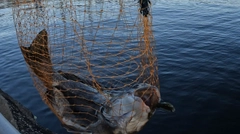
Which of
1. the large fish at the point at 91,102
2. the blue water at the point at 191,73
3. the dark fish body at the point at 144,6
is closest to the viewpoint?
the dark fish body at the point at 144,6

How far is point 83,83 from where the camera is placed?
262 inches

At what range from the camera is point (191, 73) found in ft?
33.0

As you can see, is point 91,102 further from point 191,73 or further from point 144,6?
point 191,73

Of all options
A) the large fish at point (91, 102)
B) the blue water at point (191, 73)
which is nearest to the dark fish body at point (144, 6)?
the large fish at point (91, 102)

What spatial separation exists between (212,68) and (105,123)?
251 inches

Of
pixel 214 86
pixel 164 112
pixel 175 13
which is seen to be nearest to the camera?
pixel 164 112

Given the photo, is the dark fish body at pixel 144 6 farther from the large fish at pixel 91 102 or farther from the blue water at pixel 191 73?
the blue water at pixel 191 73

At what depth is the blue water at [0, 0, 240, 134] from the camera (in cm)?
749

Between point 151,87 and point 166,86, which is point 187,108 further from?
point 151,87

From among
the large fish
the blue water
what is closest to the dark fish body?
the large fish

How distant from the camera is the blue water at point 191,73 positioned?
749 centimetres

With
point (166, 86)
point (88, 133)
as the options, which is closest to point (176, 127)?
point (166, 86)

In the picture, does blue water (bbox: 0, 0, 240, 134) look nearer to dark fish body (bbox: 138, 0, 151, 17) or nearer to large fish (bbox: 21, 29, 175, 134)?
large fish (bbox: 21, 29, 175, 134)

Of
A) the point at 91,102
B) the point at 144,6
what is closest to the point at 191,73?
the point at 91,102
